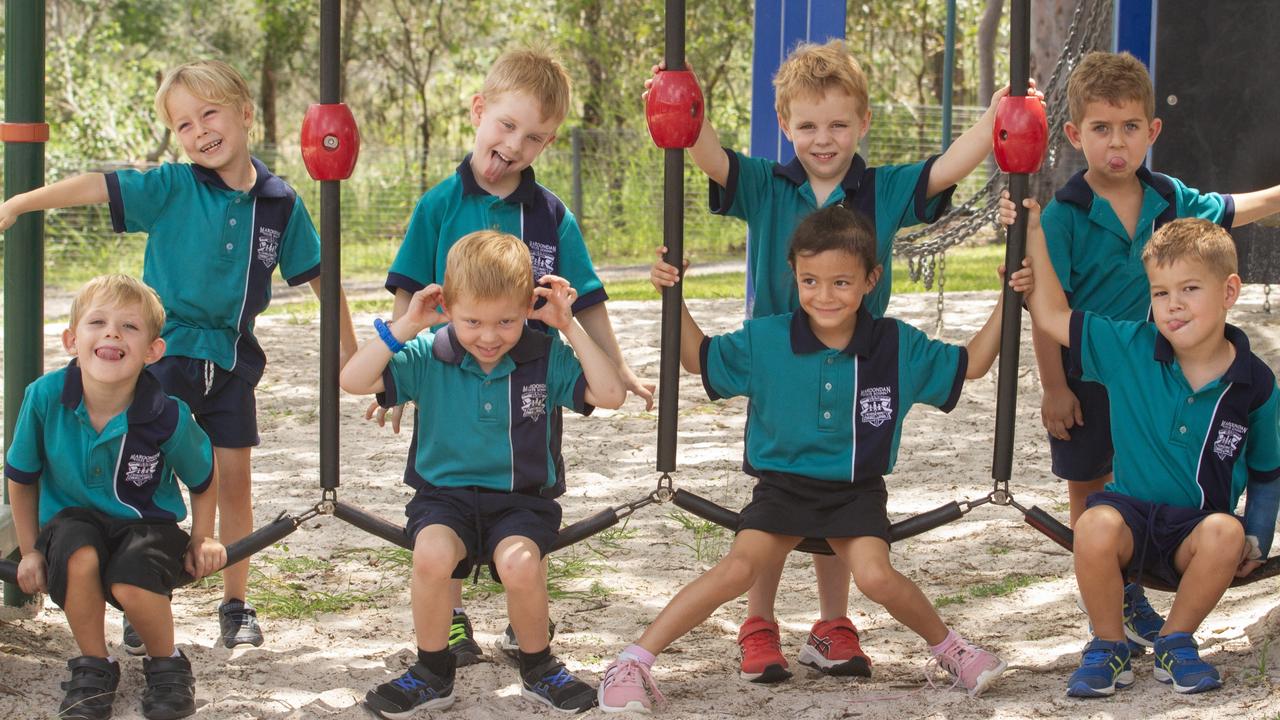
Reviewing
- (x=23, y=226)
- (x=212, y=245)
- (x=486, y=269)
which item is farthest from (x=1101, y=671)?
(x=23, y=226)

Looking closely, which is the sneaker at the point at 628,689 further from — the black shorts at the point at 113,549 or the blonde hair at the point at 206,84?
the blonde hair at the point at 206,84

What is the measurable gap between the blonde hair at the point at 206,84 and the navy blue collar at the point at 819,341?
4.52 ft

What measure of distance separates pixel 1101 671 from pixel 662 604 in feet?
4.17

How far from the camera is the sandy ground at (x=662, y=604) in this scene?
3049 millimetres

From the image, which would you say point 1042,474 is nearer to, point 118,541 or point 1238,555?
point 1238,555

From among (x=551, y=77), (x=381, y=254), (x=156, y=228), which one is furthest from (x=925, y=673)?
(x=381, y=254)

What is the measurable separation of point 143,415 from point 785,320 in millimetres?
1407

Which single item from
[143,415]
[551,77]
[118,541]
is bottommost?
[118,541]

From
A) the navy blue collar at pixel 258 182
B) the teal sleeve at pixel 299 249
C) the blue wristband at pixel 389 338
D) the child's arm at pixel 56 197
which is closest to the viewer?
the blue wristband at pixel 389 338

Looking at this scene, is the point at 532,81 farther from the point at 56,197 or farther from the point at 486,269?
the point at 56,197

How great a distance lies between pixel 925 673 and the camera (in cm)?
324

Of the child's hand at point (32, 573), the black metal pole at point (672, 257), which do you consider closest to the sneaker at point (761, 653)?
the black metal pole at point (672, 257)

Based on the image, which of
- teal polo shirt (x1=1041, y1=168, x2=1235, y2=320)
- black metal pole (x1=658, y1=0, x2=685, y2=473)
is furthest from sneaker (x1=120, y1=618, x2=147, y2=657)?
teal polo shirt (x1=1041, y1=168, x2=1235, y2=320)

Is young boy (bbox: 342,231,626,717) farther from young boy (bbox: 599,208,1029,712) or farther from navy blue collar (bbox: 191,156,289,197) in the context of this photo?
navy blue collar (bbox: 191,156,289,197)
